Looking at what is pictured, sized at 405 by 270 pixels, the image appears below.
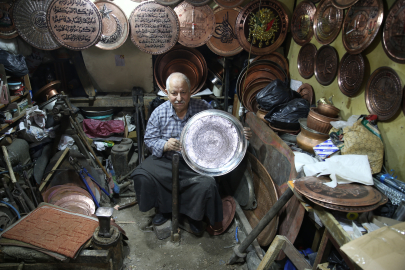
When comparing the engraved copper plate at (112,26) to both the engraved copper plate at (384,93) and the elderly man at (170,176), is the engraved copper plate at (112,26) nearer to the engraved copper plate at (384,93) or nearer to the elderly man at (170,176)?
the elderly man at (170,176)

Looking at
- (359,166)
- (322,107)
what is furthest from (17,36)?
(359,166)

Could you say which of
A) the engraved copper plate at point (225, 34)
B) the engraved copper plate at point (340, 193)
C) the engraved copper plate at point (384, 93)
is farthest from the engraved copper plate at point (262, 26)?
the engraved copper plate at point (340, 193)

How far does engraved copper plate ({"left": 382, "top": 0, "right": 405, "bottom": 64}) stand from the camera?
1577mm

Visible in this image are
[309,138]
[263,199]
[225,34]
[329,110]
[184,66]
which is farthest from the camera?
[184,66]

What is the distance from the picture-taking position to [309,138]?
2033mm

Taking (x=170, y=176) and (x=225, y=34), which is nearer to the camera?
(x=170, y=176)

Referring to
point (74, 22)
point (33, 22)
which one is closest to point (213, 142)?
point (74, 22)

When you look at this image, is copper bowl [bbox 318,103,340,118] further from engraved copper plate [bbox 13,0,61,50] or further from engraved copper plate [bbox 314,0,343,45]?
engraved copper plate [bbox 13,0,61,50]

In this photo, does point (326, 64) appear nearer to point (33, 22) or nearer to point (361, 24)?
point (361, 24)

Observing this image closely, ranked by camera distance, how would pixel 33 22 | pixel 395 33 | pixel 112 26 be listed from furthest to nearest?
1. pixel 112 26
2. pixel 33 22
3. pixel 395 33

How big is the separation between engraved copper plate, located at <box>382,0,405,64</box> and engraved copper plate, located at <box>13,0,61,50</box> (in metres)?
3.48

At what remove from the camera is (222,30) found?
3.22m

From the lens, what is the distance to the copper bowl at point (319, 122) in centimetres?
190

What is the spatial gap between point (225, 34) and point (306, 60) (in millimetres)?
1163
